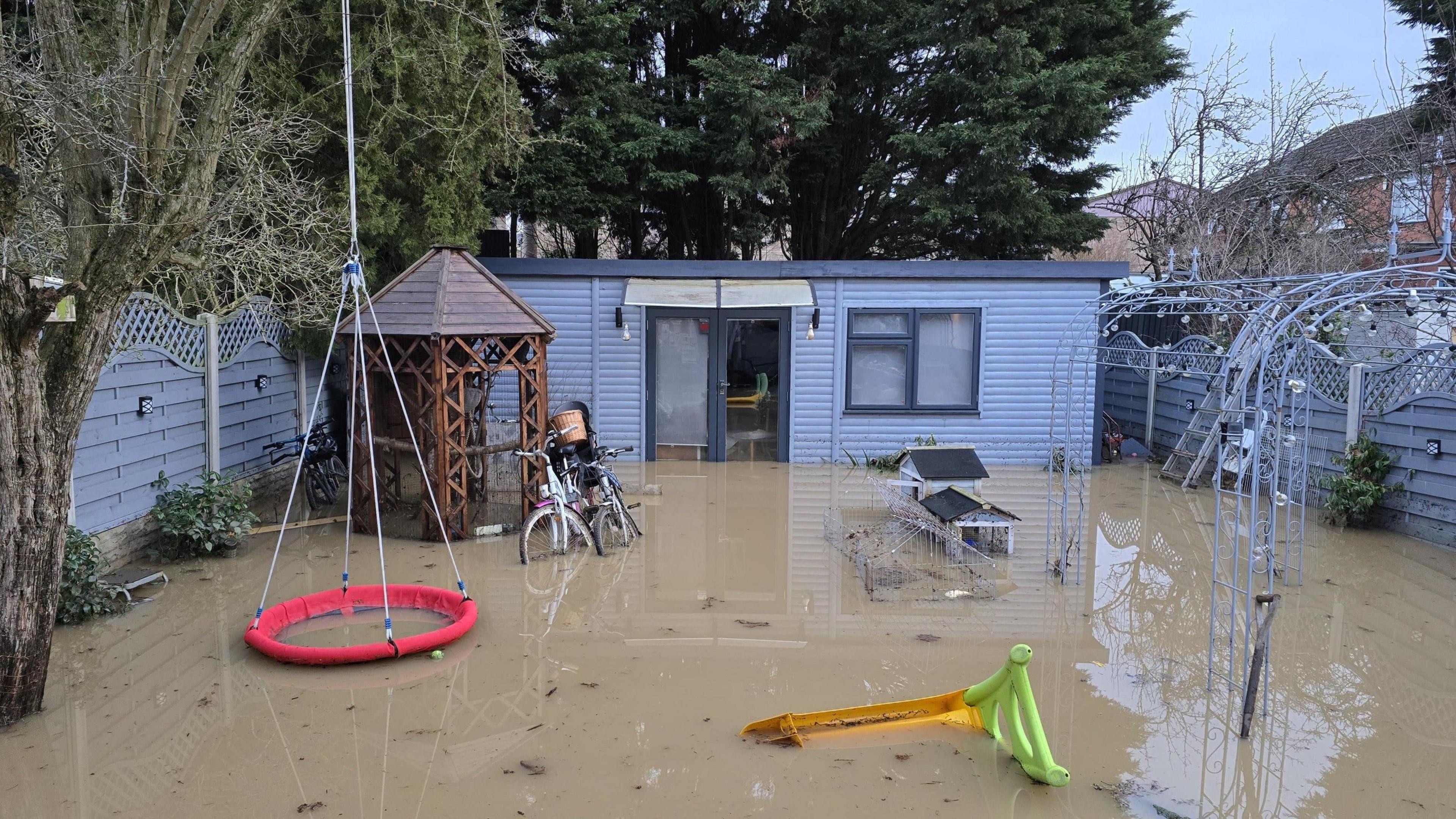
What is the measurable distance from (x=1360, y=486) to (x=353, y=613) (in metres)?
8.65

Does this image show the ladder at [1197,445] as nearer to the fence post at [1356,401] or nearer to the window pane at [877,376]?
the fence post at [1356,401]

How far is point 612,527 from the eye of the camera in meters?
8.51

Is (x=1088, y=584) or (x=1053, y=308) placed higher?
(x=1053, y=308)

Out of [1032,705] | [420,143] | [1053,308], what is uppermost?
[420,143]

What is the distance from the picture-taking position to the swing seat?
5.42m

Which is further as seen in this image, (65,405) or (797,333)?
(797,333)

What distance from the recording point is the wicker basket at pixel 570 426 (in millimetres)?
8688

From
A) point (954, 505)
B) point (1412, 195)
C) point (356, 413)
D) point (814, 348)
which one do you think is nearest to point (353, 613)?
point (356, 413)

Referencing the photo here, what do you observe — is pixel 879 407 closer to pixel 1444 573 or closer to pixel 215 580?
pixel 1444 573

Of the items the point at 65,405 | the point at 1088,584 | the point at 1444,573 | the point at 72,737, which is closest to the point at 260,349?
the point at 65,405

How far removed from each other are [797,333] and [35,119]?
820 cm

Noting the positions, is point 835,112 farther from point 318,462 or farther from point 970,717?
point 970,717

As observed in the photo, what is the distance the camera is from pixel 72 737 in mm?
4559

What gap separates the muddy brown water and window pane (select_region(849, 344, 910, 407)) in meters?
4.66
